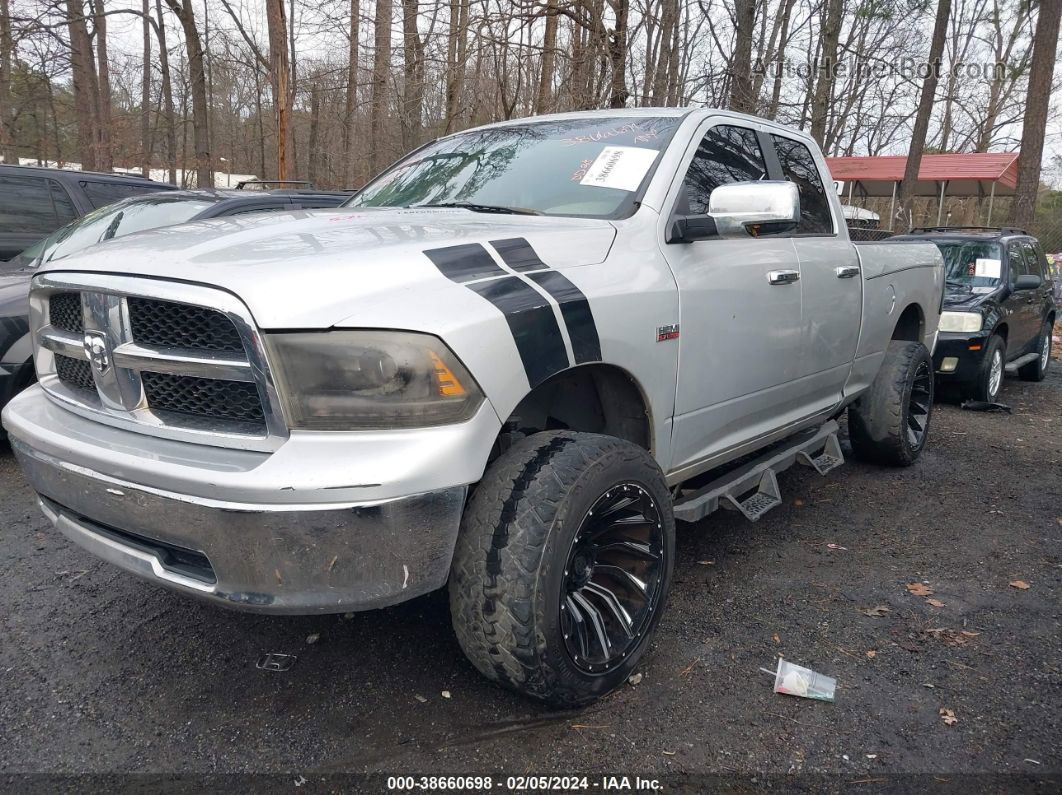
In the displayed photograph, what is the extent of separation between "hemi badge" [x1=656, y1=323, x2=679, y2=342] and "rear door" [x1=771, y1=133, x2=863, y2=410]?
3.73 feet

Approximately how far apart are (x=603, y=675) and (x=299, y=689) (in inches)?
37.9

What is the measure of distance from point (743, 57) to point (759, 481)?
35.3 ft

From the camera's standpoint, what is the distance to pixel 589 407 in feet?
9.53

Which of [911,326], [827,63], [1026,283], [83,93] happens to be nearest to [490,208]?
[911,326]

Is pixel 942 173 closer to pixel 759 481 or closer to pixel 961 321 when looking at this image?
pixel 961 321

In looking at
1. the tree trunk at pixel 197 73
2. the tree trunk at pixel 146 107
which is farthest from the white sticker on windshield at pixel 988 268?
the tree trunk at pixel 146 107

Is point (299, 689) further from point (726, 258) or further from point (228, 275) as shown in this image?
point (726, 258)

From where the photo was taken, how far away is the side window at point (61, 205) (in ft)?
24.4

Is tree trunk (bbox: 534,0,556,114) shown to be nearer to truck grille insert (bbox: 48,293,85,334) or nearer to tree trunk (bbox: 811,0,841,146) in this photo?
tree trunk (bbox: 811,0,841,146)

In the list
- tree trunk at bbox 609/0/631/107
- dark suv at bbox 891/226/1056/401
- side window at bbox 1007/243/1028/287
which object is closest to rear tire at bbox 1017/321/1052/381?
dark suv at bbox 891/226/1056/401

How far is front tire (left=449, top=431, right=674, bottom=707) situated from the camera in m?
2.13

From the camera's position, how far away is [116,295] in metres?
2.15

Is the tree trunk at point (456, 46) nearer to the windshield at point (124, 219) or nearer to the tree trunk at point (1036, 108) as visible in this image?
the windshield at point (124, 219)

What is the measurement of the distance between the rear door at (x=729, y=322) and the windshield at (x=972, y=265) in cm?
508
